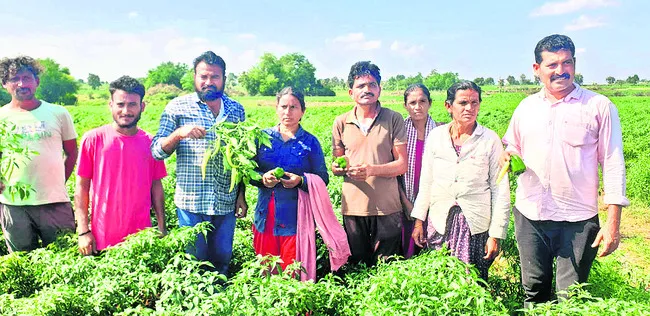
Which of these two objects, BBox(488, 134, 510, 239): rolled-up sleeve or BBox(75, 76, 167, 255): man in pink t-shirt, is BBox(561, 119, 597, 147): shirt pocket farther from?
BBox(75, 76, 167, 255): man in pink t-shirt

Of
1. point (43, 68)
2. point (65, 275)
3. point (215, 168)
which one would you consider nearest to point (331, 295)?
point (215, 168)

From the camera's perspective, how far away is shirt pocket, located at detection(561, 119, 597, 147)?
2.98 meters

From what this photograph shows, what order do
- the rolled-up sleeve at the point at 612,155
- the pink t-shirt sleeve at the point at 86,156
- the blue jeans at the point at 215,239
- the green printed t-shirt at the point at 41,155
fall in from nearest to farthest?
the rolled-up sleeve at the point at 612,155
the pink t-shirt sleeve at the point at 86,156
the blue jeans at the point at 215,239
the green printed t-shirt at the point at 41,155

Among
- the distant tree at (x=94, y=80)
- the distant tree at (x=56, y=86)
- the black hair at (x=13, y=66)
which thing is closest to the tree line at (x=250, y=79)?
the distant tree at (x=56, y=86)

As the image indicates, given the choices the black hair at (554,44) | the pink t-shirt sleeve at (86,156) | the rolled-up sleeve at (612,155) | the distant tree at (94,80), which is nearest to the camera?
the rolled-up sleeve at (612,155)

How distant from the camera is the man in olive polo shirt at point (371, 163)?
3650 millimetres

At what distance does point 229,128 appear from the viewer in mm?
3377

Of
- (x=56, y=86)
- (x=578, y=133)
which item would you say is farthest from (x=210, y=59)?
(x=56, y=86)

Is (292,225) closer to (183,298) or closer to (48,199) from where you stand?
(183,298)

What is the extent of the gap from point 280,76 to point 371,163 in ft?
269

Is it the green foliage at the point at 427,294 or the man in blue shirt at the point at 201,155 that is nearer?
the green foliage at the point at 427,294

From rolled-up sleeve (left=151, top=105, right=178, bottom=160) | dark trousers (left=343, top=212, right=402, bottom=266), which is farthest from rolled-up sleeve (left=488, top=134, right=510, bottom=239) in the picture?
rolled-up sleeve (left=151, top=105, right=178, bottom=160)

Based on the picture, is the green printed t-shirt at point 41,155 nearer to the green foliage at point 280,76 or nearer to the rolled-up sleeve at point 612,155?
the rolled-up sleeve at point 612,155

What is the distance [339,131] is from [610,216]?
2.00 metres
